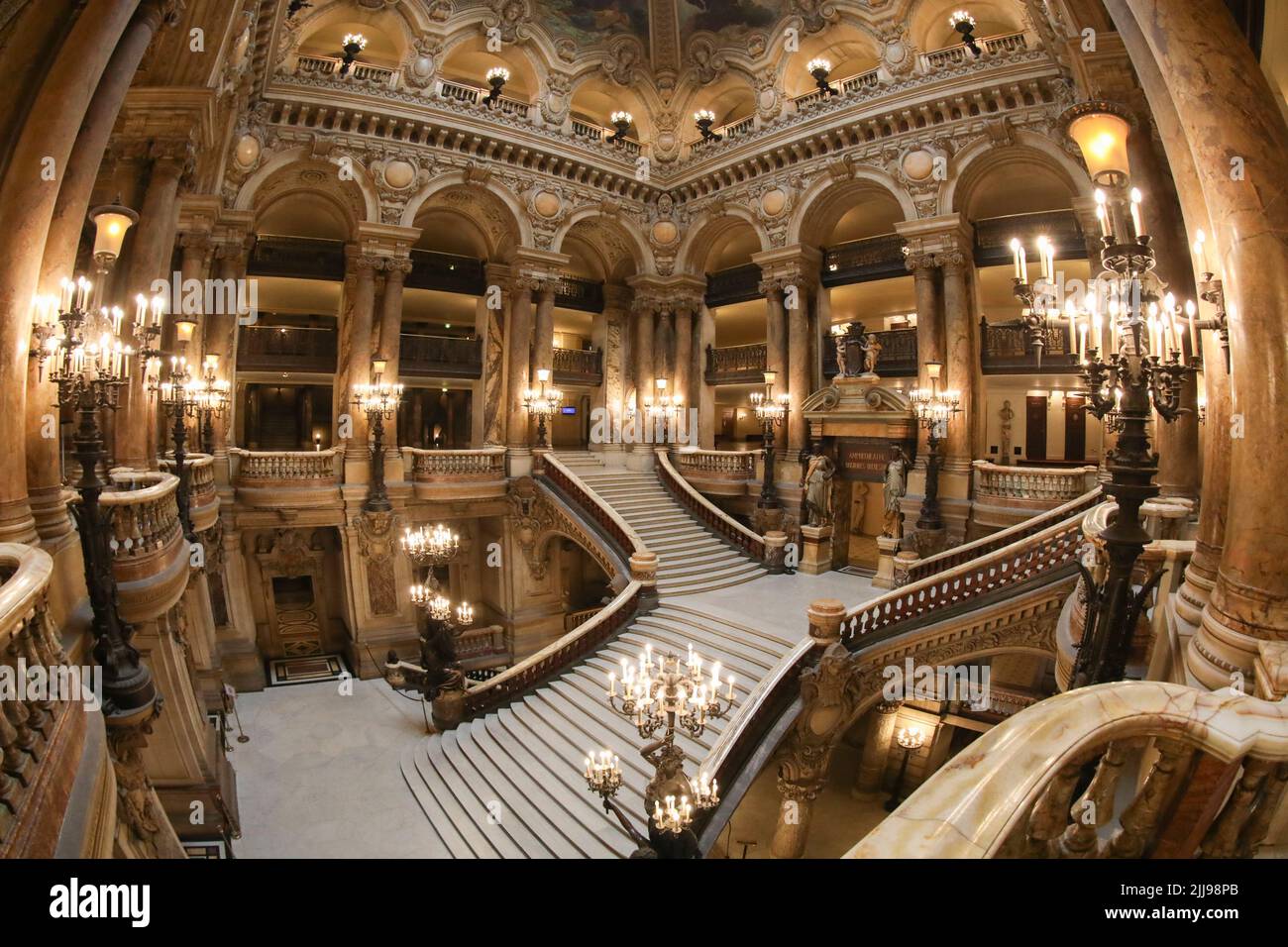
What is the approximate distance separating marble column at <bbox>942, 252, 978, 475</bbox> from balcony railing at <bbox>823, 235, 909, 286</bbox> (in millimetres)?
1690

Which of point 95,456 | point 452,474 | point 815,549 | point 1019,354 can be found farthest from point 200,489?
point 1019,354

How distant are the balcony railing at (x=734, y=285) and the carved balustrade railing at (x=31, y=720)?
18372mm

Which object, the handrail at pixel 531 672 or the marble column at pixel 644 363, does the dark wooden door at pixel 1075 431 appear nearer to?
the marble column at pixel 644 363

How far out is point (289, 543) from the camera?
53.8 ft

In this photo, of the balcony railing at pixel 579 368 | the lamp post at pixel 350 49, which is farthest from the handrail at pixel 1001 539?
the lamp post at pixel 350 49

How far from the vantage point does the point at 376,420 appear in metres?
15.0

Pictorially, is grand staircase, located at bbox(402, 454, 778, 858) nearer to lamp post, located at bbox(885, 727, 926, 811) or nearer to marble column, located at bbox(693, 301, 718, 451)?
lamp post, located at bbox(885, 727, 926, 811)

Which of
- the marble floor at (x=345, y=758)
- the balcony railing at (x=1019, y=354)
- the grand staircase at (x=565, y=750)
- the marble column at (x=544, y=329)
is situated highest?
the marble column at (x=544, y=329)

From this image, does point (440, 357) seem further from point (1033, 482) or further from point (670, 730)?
point (1033, 482)

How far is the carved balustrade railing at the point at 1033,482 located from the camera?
40.3 feet

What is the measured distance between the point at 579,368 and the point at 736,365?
5.25 m

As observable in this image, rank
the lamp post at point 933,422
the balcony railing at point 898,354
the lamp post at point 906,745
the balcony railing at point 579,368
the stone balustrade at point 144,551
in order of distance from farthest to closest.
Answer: the balcony railing at point 579,368 < the balcony railing at point 898,354 < the lamp post at point 933,422 < the lamp post at point 906,745 < the stone balustrade at point 144,551

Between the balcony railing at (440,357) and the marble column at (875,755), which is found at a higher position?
the balcony railing at (440,357)
